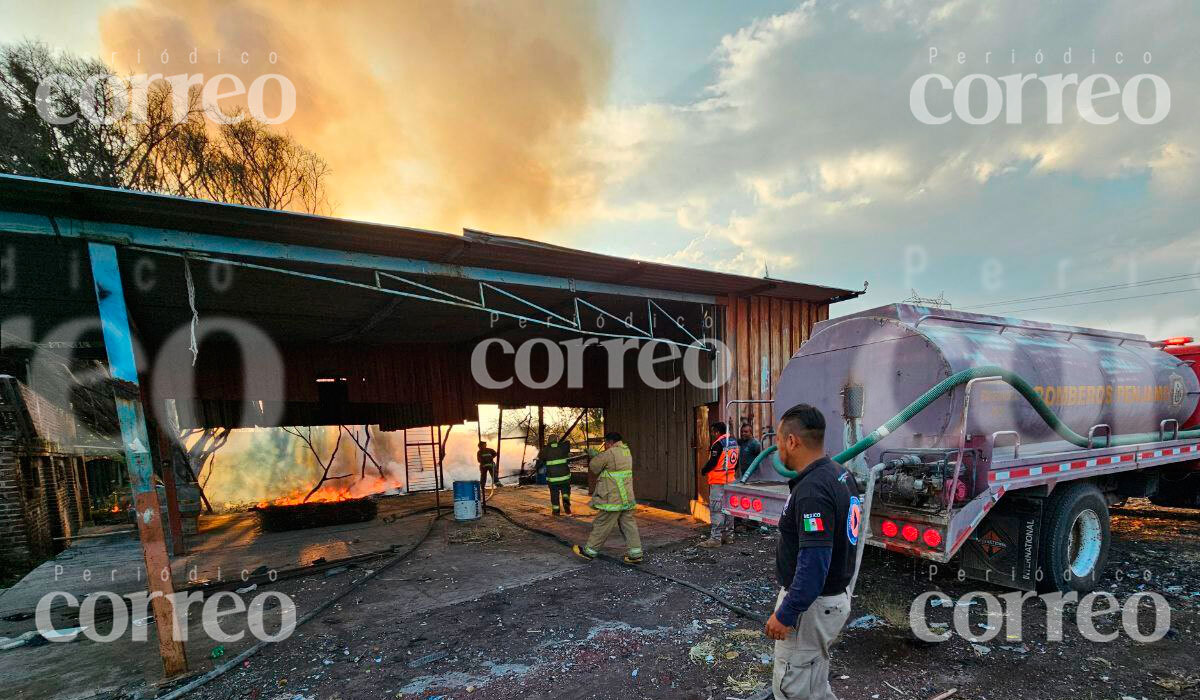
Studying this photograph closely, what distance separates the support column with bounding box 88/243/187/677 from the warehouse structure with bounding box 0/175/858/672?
2cm

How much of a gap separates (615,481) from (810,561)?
15.0ft

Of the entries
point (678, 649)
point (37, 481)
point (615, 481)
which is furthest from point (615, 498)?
point (37, 481)

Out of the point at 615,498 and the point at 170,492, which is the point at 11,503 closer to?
the point at 170,492

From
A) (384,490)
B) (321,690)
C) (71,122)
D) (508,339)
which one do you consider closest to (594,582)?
(321,690)

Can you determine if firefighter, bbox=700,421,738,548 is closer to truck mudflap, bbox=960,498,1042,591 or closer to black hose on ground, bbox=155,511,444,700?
truck mudflap, bbox=960,498,1042,591

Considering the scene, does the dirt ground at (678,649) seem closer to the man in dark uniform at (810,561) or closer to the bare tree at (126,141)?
the man in dark uniform at (810,561)

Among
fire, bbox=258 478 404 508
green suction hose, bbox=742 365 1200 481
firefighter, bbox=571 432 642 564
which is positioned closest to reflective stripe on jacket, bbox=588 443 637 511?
firefighter, bbox=571 432 642 564

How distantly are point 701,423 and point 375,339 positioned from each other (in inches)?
276

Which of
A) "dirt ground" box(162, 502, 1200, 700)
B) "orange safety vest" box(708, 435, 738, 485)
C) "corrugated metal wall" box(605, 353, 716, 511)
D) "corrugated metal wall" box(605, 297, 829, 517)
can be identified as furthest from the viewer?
"corrugated metal wall" box(605, 353, 716, 511)

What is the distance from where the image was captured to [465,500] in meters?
10.3

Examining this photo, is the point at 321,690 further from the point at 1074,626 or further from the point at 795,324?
the point at 795,324

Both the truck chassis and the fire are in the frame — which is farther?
the fire

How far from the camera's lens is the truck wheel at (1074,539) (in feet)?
15.2

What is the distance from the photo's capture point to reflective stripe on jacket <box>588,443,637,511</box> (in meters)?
6.83
